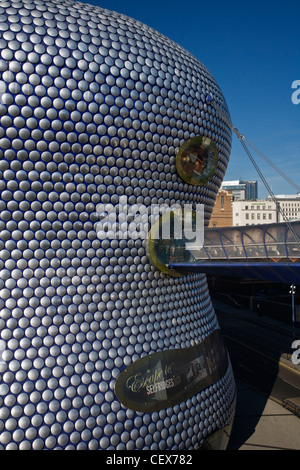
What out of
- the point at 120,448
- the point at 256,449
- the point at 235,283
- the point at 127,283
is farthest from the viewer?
the point at 235,283

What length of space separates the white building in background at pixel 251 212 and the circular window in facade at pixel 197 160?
49883 millimetres

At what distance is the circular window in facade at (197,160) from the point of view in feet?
45.2

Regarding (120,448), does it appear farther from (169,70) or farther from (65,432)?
(169,70)

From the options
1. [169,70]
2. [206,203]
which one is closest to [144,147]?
[169,70]

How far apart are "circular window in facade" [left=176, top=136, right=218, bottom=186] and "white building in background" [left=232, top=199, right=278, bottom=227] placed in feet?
164

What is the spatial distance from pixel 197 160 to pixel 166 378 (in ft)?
24.1

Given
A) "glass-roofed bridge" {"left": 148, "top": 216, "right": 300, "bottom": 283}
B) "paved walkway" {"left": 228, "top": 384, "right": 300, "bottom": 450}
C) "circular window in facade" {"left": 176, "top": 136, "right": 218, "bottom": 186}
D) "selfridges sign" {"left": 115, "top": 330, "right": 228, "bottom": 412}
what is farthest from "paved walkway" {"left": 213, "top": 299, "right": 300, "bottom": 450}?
"circular window in facade" {"left": 176, "top": 136, "right": 218, "bottom": 186}

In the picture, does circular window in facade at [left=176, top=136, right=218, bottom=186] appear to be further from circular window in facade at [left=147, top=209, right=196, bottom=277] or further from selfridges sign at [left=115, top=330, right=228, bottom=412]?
selfridges sign at [left=115, top=330, right=228, bottom=412]

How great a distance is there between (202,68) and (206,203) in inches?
198

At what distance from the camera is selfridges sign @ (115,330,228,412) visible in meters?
12.2

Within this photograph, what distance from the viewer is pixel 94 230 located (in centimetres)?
1220

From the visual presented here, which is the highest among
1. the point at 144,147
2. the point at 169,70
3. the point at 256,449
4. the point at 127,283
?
the point at 169,70

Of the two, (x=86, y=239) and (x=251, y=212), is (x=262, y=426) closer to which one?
(x=86, y=239)

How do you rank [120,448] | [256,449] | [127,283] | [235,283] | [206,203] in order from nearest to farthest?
[120,448], [127,283], [256,449], [206,203], [235,283]
